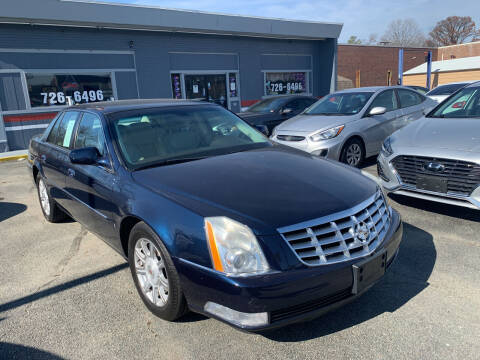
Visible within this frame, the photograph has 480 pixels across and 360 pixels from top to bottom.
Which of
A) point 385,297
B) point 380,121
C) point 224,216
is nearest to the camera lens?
point 224,216

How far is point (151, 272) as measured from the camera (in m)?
2.73

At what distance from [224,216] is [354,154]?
201 inches

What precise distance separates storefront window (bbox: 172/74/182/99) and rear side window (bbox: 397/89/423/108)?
8.81 metres

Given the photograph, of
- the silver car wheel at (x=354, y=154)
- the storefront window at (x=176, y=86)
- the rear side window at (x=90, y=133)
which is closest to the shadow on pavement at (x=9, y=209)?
the rear side window at (x=90, y=133)

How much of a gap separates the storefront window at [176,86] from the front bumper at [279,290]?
41.8 ft

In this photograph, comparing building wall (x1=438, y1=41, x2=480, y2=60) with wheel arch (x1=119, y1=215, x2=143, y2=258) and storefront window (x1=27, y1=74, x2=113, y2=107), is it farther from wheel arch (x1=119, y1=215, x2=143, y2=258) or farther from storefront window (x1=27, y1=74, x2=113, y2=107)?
wheel arch (x1=119, y1=215, x2=143, y2=258)

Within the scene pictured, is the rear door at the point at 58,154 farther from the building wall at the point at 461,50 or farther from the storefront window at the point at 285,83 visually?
the building wall at the point at 461,50

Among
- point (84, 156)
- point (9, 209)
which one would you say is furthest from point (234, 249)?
point (9, 209)

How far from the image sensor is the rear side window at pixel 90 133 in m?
3.44

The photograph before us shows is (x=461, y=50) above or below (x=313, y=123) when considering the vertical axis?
above

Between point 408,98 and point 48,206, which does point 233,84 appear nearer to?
point 408,98

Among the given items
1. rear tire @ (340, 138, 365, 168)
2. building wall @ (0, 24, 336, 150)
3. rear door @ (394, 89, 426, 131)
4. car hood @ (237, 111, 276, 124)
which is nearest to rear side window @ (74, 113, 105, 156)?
rear tire @ (340, 138, 365, 168)

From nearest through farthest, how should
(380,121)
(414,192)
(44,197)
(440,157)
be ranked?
(440,157)
(414,192)
(44,197)
(380,121)

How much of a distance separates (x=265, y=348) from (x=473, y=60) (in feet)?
122
